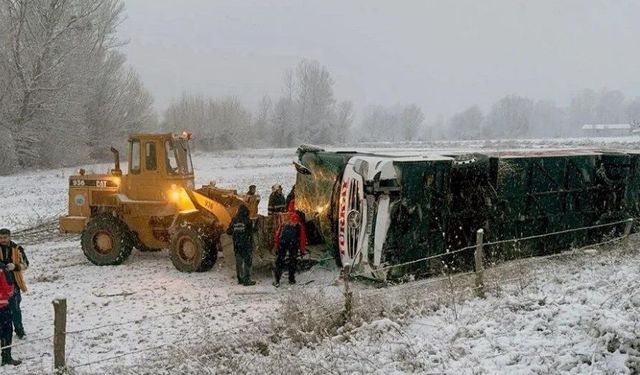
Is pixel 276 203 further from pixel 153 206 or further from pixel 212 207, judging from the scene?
pixel 153 206

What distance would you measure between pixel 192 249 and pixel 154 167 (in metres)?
2.22

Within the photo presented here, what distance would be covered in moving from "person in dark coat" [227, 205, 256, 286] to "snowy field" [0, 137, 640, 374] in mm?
262

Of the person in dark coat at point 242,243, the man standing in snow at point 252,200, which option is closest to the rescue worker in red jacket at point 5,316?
the person in dark coat at point 242,243

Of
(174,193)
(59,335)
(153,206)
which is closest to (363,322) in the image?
(59,335)

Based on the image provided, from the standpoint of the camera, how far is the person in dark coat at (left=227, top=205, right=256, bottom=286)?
35.4 ft

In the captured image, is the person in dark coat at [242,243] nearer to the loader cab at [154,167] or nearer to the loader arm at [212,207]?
the loader arm at [212,207]

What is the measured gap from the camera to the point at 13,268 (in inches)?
311

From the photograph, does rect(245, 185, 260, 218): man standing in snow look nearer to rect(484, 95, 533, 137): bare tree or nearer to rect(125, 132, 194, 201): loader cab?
rect(125, 132, 194, 201): loader cab

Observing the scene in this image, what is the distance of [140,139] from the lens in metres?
12.5

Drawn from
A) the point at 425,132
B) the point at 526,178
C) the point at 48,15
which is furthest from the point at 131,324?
the point at 425,132

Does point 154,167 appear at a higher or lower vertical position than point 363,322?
higher

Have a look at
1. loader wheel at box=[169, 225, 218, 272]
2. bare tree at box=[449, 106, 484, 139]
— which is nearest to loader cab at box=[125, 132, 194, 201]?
loader wheel at box=[169, 225, 218, 272]

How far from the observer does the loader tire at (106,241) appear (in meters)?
12.6

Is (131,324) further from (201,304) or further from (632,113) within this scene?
(632,113)
